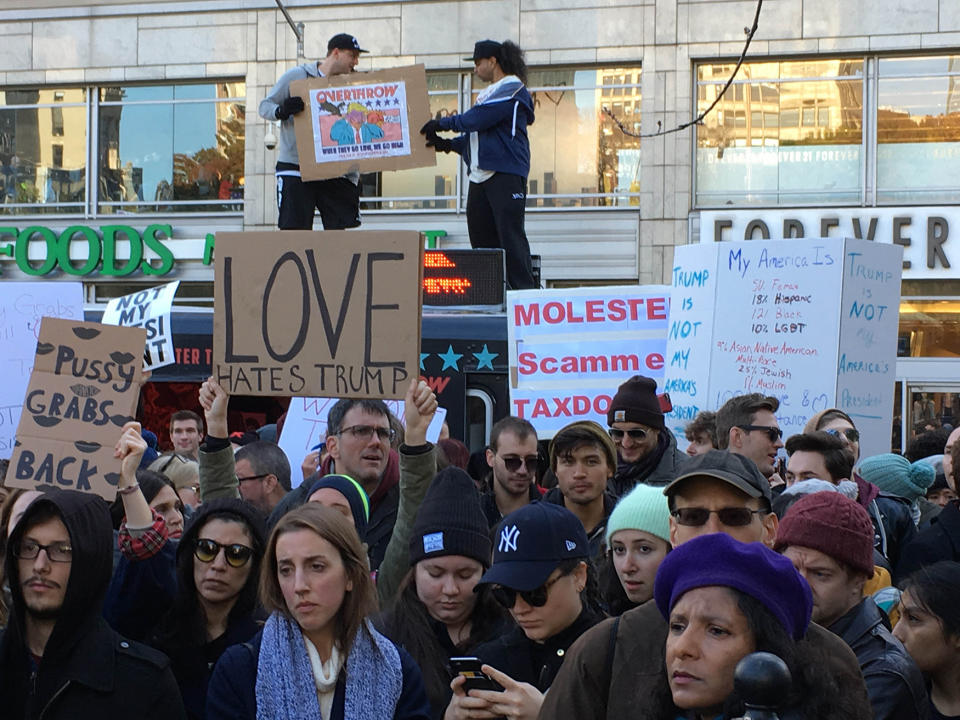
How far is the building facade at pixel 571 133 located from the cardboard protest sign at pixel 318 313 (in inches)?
482

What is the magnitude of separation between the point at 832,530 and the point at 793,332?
13.6 feet

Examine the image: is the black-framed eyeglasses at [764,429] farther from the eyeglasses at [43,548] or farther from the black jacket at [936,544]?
the eyeglasses at [43,548]

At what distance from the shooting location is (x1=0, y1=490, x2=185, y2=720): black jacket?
12.0 feet

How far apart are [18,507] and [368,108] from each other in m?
5.37

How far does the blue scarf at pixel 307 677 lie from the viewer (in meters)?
3.46

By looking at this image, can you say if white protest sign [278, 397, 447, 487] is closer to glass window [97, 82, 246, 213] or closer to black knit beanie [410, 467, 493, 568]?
black knit beanie [410, 467, 493, 568]

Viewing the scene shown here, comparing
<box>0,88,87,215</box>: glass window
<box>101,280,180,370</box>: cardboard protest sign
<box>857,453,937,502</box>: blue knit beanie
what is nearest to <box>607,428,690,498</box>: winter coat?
<box>857,453,937,502</box>: blue knit beanie

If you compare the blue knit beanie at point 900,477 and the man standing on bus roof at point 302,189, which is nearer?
the blue knit beanie at point 900,477

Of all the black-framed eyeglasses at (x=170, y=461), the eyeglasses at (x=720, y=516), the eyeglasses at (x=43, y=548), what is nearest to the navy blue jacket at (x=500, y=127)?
the black-framed eyeglasses at (x=170, y=461)

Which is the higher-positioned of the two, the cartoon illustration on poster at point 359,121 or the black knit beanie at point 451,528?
the cartoon illustration on poster at point 359,121

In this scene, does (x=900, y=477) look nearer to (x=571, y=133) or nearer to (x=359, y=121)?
(x=359, y=121)

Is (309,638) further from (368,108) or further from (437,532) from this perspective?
(368,108)

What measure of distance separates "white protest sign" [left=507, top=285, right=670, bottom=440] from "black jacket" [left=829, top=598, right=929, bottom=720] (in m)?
4.42

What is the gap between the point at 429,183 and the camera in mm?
18719
